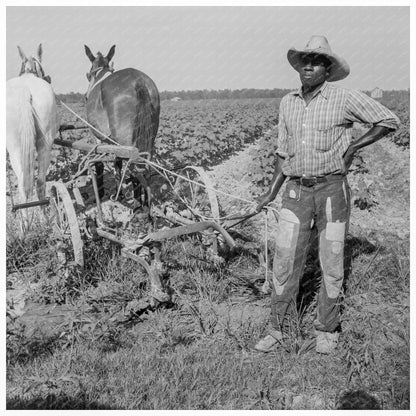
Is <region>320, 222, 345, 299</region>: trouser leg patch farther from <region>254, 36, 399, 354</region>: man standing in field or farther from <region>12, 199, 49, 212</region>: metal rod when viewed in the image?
<region>12, 199, 49, 212</region>: metal rod

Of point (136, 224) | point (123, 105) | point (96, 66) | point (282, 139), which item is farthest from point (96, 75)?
point (282, 139)

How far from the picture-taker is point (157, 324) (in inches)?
137

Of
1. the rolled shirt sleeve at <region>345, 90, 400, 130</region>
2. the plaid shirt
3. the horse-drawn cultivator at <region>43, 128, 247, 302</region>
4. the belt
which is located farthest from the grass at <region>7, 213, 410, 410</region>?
the rolled shirt sleeve at <region>345, 90, 400, 130</region>

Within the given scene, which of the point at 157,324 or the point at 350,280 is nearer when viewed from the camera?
the point at 157,324

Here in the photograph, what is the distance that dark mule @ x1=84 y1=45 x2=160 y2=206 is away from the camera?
228 inches

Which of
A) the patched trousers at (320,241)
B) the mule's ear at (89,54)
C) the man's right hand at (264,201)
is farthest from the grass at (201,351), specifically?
the mule's ear at (89,54)

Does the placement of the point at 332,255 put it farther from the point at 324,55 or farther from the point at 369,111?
the point at 324,55

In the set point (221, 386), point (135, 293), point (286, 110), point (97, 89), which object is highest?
point (97, 89)

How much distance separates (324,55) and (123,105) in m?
3.23

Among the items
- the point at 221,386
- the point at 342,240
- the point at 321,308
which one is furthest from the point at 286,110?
the point at 221,386

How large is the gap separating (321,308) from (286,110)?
134 cm

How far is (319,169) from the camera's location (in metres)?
3.12

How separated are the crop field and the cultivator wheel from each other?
0.19m

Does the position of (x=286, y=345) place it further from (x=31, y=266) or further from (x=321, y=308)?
(x=31, y=266)
